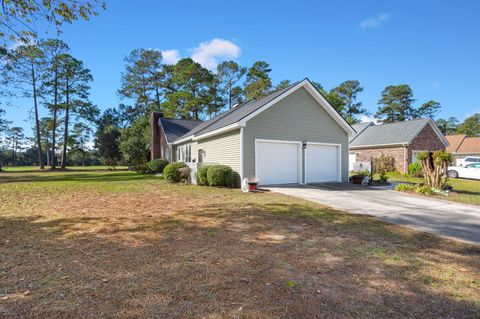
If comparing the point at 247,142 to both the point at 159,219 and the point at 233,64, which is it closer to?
the point at 159,219

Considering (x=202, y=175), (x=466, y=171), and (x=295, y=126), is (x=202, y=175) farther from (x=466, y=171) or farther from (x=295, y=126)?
(x=466, y=171)

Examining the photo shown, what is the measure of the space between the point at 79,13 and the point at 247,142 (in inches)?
297

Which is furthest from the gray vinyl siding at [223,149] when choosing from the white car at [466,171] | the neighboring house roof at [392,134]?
the neighboring house roof at [392,134]

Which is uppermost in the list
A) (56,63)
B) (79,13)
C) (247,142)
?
(56,63)

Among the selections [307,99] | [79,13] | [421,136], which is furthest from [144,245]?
[421,136]

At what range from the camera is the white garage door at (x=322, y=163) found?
13531 mm

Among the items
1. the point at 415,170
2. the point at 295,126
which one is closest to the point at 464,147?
the point at 415,170

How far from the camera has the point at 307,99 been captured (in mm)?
13602

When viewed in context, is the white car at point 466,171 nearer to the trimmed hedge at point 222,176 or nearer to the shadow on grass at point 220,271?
the trimmed hedge at point 222,176

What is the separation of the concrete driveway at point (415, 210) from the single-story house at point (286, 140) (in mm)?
2208

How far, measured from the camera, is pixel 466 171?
19.1 metres

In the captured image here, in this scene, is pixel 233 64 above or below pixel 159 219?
above

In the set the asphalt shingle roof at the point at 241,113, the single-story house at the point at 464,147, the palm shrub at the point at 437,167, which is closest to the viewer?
the palm shrub at the point at 437,167

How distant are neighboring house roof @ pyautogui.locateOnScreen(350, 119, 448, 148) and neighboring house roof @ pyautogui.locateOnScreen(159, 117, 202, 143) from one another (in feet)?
57.3
